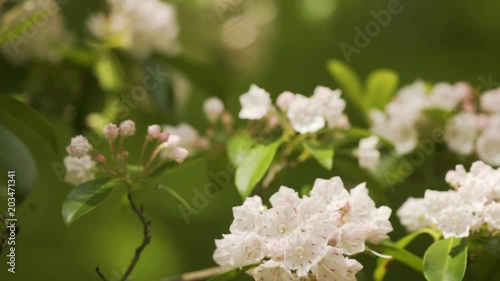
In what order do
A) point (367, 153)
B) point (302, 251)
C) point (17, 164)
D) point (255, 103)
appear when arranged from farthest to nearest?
1. point (367, 153)
2. point (255, 103)
3. point (17, 164)
4. point (302, 251)

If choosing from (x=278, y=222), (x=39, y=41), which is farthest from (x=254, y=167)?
(x=39, y=41)

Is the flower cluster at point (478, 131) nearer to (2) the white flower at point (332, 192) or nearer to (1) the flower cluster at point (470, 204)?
(1) the flower cluster at point (470, 204)

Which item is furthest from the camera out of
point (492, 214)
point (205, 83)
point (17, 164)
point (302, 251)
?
point (205, 83)

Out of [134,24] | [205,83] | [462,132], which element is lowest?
[462,132]

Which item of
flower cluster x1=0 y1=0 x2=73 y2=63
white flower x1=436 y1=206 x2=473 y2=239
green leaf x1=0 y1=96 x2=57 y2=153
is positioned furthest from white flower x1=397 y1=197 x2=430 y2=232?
flower cluster x1=0 y1=0 x2=73 y2=63

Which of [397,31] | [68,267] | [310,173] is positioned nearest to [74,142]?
[68,267]

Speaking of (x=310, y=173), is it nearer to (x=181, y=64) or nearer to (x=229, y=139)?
(x=181, y=64)

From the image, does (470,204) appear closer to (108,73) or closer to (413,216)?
(413,216)

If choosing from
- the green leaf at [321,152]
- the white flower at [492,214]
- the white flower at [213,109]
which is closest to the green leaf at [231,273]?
the green leaf at [321,152]
